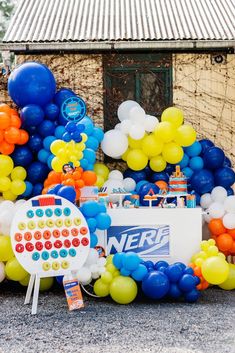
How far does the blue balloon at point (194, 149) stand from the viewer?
7742 millimetres

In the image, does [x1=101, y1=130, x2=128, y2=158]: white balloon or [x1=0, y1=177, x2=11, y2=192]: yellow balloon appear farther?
[x1=101, y1=130, x2=128, y2=158]: white balloon

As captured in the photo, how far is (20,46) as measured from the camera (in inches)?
318

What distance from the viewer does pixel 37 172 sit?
7.17m

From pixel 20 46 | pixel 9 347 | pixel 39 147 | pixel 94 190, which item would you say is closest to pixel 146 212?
pixel 94 190

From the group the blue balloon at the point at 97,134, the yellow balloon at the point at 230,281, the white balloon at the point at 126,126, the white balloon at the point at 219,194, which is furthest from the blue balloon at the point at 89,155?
the yellow balloon at the point at 230,281

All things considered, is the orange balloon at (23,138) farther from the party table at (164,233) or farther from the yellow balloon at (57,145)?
the party table at (164,233)

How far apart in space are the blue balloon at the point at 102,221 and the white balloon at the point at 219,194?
1811 millimetres

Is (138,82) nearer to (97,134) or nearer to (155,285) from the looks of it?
(97,134)

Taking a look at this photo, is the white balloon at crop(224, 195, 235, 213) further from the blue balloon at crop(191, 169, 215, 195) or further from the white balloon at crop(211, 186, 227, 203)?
the blue balloon at crop(191, 169, 215, 195)

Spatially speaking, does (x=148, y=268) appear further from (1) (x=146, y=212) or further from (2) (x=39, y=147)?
(2) (x=39, y=147)

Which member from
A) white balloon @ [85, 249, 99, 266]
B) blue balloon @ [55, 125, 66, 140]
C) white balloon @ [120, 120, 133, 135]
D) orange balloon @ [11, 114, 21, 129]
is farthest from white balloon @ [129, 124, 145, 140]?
white balloon @ [85, 249, 99, 266]

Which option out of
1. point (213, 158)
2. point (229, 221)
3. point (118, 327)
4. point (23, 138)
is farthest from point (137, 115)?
point (118, 327)

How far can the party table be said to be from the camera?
7.02m

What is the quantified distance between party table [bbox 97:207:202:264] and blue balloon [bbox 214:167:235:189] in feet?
2.80
